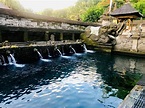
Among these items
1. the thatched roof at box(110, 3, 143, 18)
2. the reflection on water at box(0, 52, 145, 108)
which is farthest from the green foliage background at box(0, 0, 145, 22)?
the reflection on water at box(0, 52, 145, 108)

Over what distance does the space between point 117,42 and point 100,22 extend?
10576 mm

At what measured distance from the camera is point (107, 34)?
21.5 metres

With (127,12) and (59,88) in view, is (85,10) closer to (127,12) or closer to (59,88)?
(127,12)

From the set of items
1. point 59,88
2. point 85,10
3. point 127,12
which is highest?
point 85,10

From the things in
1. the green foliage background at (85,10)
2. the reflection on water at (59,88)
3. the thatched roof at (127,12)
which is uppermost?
the green foliage background at (85,10)

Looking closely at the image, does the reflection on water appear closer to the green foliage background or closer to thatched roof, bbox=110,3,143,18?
thatched roof, bbox=110,3,143,18

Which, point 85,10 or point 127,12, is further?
point 85,10

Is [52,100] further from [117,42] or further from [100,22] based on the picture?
[100,22]

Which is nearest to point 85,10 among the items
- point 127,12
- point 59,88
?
point 127,12

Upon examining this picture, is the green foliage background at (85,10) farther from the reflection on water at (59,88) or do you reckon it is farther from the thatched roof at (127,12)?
the reflection on water at (59,88)

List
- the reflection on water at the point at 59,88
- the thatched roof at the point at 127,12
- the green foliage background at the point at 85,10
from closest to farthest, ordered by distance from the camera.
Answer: the reflection on water at the point at 59,88
the thatched roof at the point at 127,12
the green foliage background at the point at 85,10

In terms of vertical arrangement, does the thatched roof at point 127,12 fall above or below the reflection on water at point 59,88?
above

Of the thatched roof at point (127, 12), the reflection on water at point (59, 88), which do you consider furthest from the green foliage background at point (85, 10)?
the reflection on water at point (59, 88)

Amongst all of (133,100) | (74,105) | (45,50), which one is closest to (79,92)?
(74,105)
